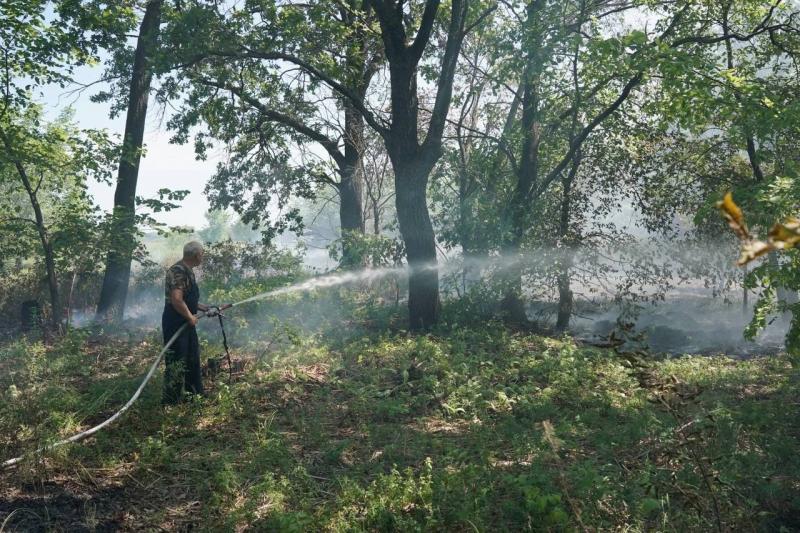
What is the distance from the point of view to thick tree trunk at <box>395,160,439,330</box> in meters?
11.7

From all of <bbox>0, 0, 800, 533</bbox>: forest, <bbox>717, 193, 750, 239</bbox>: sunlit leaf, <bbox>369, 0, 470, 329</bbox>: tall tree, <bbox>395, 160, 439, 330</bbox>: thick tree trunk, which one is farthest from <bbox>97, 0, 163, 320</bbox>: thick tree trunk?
<bbox>717, 193, 750, 239</bbox>: sunlit leaf

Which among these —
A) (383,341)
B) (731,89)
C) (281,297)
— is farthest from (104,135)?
(731,89)

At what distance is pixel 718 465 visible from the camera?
204 inches

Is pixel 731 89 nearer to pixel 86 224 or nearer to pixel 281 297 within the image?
pixel 281 297

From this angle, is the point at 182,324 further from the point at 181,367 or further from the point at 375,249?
the point at 375,249

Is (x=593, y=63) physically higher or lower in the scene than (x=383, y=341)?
higher

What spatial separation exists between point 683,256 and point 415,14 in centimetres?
842

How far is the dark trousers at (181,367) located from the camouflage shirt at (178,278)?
450 millimetres

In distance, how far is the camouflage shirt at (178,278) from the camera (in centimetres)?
694

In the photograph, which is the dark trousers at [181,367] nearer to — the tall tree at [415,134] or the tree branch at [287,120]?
the tall tree at [415,134]

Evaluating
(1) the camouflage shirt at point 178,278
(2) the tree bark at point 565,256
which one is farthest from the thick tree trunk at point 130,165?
(2) the tree bark at point 565,256

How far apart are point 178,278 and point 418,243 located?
5.74 m

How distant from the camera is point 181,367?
22.9ft

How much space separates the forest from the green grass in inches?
1.5
